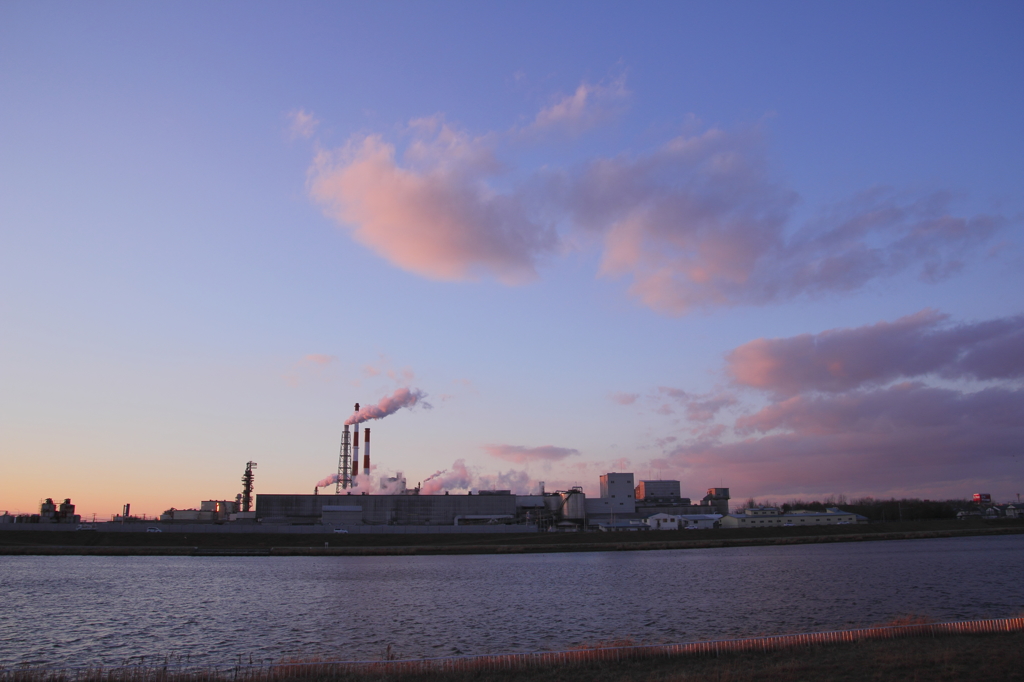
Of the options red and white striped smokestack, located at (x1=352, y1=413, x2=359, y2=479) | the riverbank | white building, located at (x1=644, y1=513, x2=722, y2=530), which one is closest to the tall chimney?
red and white striped smokestack, located at (x1=352, y1=413, x2=359, y2=479)

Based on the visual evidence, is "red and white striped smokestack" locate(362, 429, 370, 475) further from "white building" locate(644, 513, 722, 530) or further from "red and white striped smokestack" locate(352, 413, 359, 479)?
"white building" locate(644, 513, 722, 530)

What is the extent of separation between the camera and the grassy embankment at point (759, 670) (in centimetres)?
2036

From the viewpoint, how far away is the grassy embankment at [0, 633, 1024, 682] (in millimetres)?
20359

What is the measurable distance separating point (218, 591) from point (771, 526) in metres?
106

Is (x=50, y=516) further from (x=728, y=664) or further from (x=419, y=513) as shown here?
(x=728, y=664)

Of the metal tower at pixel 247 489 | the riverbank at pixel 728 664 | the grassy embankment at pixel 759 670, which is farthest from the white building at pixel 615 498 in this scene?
the grassy embankment at pixel 759 670

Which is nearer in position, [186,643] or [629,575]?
[186,643]

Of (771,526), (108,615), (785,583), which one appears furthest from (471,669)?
(771,526)

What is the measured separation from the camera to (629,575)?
61.5 meters

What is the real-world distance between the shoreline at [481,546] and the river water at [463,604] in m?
29.3

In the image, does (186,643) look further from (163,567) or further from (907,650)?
(163,567)

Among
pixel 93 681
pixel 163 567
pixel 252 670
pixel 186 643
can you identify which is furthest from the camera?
pixel 163 567

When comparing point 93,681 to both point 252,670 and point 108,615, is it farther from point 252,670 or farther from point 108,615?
point 108,615

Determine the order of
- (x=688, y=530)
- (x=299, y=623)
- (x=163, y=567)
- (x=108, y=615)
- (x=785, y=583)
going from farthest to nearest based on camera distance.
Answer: (x=688, y=530) → (x=163, y=567) → (x=785, y=583) → (x=108, y=615) → (x=299, y=623)
